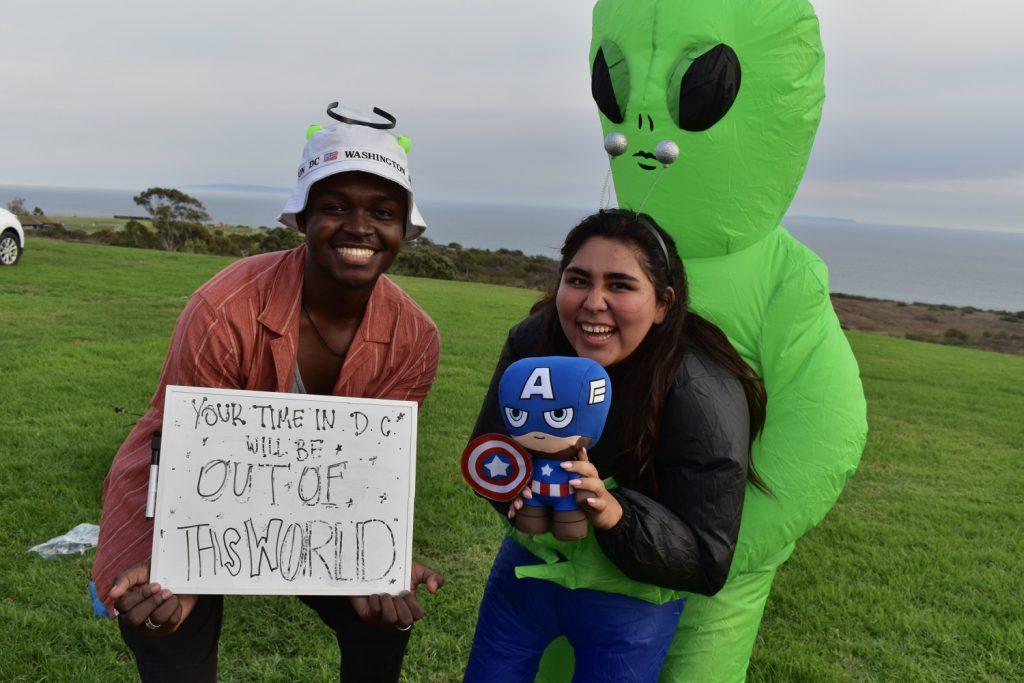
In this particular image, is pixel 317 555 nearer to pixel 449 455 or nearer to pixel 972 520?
pixel 449 455

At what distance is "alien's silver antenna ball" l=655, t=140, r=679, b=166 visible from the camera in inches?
80.5

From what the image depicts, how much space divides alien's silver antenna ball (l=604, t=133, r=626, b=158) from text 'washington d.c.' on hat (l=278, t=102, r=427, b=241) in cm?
54

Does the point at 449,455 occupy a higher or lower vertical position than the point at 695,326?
lower

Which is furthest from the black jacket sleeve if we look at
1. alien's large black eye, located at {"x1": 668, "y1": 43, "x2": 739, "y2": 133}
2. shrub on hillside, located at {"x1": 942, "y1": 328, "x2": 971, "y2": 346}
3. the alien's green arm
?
shrub on hillside, located at {"x1": 942, "y1": 328, "x2": 971, "y2": 346}

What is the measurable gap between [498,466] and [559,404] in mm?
183

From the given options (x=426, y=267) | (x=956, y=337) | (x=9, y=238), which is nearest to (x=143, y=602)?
(x=9, y=238)

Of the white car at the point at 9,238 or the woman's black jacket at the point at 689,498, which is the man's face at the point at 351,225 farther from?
the white car at the point at 9,238

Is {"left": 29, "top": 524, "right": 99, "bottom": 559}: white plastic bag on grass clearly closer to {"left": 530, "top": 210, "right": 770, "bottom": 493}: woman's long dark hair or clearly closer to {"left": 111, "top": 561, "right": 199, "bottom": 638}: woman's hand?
{"left": 111, "top": 561, "right": 199, "bottom": 638}: woman's hand

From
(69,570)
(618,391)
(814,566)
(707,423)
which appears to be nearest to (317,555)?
(618,391)

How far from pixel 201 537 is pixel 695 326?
1261mm

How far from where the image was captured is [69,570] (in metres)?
3.59

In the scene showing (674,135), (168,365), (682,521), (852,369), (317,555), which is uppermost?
(674,135)

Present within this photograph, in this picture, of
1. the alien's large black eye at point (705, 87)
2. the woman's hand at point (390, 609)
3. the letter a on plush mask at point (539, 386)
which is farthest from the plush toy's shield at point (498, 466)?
the alien's large black eye at point (705, 87)

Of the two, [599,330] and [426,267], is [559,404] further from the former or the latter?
[426,267]
